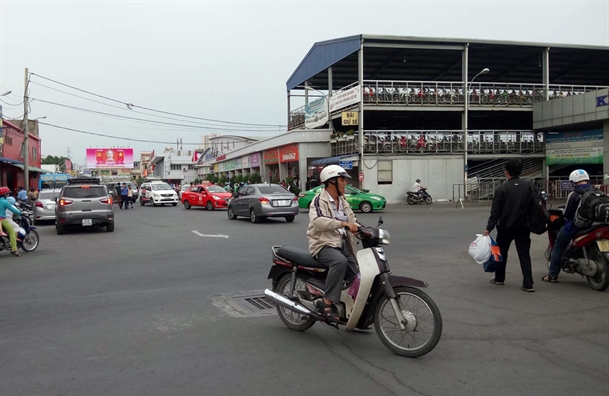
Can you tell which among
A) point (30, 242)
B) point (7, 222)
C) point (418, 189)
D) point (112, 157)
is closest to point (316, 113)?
point (418, 189)

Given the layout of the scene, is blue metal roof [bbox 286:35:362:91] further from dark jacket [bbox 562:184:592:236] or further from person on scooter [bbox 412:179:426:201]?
dark jacket [bbox 562:184:592:236]

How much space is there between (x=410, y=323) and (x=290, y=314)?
159 centimetres

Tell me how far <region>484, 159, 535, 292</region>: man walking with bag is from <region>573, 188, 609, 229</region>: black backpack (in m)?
0.68

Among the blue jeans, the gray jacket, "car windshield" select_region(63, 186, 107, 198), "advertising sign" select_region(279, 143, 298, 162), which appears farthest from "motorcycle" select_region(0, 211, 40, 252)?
"advertising sign" select_region(279, 143, 298, 162)

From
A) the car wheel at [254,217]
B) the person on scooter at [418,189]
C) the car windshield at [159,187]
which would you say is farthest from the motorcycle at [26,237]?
the person on scooter at [418,189]

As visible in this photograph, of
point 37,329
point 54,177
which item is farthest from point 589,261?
point 54,177

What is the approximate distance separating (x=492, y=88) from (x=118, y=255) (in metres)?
31.8

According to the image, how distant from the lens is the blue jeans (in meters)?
7.77

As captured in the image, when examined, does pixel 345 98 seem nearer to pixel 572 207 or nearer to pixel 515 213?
pixel 572 207

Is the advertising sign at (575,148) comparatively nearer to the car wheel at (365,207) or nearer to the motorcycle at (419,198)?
the motorcycle at (419,198)

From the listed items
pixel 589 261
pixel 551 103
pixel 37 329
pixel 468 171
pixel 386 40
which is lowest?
pixel 37 329

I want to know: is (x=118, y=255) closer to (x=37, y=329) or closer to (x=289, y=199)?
(x=37, y=329)

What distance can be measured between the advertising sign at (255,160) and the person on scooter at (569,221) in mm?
44359

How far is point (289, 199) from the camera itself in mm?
19906
